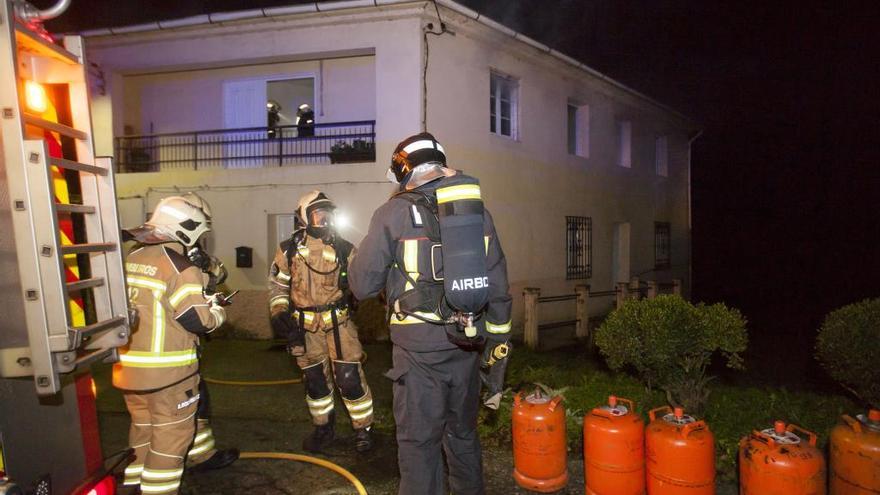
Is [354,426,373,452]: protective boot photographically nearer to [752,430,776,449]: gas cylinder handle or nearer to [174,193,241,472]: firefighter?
[174,193,241,472]: firefighter

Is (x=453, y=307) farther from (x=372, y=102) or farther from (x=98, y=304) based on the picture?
(x=372, y=102)

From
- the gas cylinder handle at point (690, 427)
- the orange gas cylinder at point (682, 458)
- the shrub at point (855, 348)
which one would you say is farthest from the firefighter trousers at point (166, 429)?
the shrub at point (855, 348)

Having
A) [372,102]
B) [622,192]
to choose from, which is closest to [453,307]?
[372,102]

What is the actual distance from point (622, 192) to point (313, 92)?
8.57 metres

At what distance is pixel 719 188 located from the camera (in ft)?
87.8

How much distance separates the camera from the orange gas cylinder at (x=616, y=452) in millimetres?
3244

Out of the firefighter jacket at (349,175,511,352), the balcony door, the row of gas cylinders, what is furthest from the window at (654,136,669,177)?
the firefighter jacket at (349,175,511,352)

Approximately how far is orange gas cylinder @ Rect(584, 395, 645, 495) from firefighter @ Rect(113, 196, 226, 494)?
2.40 meters

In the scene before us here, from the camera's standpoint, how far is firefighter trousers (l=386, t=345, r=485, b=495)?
2.78 metres

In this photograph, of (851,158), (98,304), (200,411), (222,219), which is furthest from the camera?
(851,158)

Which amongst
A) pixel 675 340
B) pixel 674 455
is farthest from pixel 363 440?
pixel 675 340

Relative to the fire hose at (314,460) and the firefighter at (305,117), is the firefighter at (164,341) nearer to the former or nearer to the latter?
the fire hose at (314,460)

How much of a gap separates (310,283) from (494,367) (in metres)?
1.88

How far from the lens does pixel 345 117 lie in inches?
408
